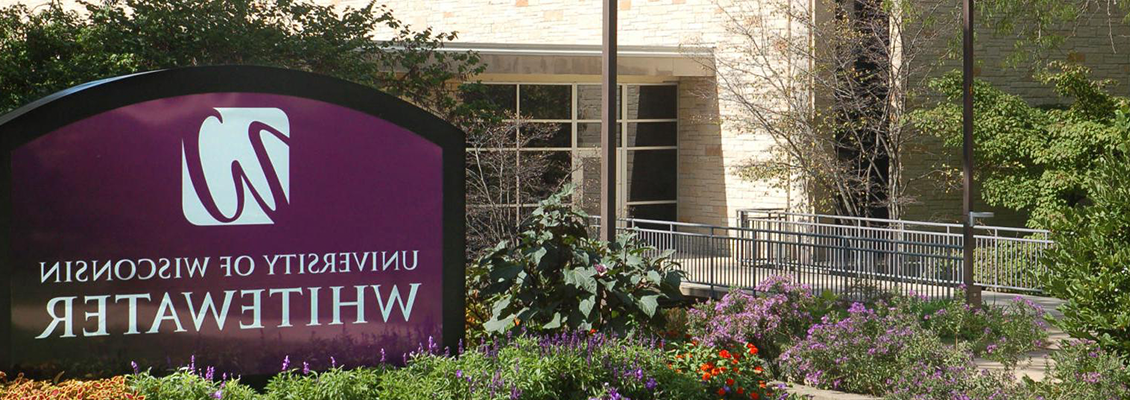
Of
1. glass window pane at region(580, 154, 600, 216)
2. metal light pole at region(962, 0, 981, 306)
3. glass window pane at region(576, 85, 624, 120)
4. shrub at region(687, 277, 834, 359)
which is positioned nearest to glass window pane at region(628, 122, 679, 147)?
glass window pane at region(576, 85, 624, 120)

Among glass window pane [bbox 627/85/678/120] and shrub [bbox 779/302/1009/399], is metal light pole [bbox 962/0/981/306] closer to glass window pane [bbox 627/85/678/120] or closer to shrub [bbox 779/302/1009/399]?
shrub [bbox 779/302/1009/399]

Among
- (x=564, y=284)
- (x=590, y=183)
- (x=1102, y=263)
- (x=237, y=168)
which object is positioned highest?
(x=590, y=183)

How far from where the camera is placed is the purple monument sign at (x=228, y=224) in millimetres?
6855

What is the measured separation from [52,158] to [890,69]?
18.6 meters

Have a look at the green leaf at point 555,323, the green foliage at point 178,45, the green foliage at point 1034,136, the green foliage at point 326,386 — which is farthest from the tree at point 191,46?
the green foliage at point 1034,136

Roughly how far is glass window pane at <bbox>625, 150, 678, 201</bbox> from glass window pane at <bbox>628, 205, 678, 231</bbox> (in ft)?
0.62

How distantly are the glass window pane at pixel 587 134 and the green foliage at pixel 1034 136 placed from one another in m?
6.28

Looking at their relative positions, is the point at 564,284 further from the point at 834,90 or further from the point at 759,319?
the point at 834,90

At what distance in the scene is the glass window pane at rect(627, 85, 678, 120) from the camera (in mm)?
26109

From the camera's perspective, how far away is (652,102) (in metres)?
26.3

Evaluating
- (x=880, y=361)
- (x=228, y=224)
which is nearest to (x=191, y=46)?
(x=228, y=224)

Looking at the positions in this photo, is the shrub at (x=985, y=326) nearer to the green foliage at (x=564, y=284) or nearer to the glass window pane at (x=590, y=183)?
the green foliage at (x=564, y=284)

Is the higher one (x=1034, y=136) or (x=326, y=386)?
(x=1034, y=136)

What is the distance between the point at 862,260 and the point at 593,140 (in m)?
9.64
